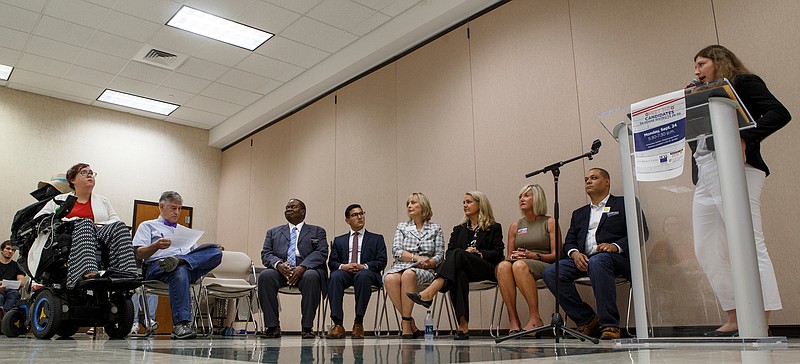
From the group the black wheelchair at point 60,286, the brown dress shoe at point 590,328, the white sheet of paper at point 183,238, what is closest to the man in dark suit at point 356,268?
the white sheet of paper at point 183,238

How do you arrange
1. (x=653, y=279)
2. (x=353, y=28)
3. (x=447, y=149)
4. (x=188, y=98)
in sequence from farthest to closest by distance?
(x=188, y=98)
(x=353, y=28)
(x=447, y=149)
(x=653, y=279)

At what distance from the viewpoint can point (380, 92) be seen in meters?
6.76

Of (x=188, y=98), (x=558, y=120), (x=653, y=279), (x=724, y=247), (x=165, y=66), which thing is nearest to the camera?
(x=724, y=247)

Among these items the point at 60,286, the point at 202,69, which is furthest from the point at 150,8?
the point at 60,286

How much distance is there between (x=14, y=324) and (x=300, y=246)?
2.40 meters

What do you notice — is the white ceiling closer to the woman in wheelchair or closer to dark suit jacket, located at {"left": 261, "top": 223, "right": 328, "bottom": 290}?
dark suit jacket, located at {"left": 261, "top": 223, "right": 328, "bottom": 290}

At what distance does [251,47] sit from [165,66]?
130 centimetres

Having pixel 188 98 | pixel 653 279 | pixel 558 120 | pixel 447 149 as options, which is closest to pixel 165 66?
pixel 188 98

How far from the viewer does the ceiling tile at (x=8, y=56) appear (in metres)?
6.97

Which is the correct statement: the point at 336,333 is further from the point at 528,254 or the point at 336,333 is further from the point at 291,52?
the point at 291,52

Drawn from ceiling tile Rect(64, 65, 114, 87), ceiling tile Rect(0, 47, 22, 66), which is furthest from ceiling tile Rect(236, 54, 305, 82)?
ceiling tile Rect(0, 47, 22, 66)

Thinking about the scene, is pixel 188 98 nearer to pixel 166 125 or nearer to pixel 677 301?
pixel 166 125

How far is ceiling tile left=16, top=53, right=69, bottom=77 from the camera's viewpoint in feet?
23.6

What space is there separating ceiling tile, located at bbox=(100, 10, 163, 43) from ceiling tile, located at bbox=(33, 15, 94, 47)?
254 mm
